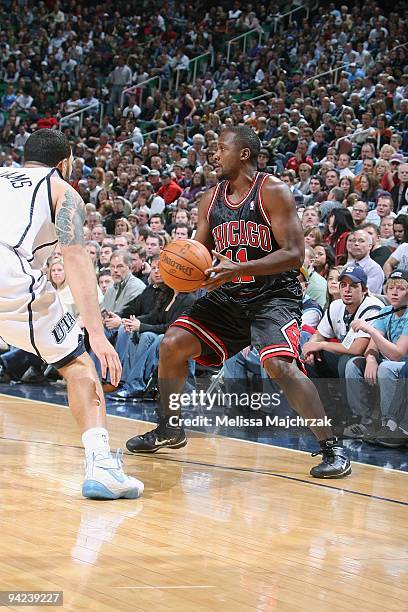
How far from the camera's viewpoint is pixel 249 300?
516 centimetres

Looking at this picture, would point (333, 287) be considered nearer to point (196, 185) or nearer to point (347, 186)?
point (347, 186)

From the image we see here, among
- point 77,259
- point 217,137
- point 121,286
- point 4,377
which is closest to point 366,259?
point 121,286

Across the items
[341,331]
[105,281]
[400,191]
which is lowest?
[341,331]

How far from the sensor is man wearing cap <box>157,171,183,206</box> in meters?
13.4

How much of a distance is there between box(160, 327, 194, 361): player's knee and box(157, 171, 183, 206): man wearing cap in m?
8.30

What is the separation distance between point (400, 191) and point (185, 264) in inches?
241

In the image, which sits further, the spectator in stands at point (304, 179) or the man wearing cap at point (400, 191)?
the spectator in stands at point (304, 179)

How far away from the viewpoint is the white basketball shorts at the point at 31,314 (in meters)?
4.08

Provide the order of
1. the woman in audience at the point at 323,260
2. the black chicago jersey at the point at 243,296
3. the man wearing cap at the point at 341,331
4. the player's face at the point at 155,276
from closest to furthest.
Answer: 1. the black chicago jersey at the point at 243,296
2. the man wearing cap at the point at 341,331
3. the player's face at the point at 155,276
4. the woman in audience at the point at 323,260

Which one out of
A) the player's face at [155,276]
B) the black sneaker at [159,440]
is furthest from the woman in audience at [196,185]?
the black sneaker at [159,440]

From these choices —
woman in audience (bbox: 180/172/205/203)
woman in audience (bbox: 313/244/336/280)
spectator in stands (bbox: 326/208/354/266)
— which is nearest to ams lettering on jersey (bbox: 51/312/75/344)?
woman in audience (bbox: 313/244/336/280)

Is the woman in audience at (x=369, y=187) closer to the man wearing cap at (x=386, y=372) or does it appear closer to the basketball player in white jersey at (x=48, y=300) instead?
the man wearing cap at (x=386, y=372)

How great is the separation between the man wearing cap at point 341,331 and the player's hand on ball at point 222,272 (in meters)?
2.05

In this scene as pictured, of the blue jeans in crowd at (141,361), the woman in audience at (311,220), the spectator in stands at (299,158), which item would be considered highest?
the spectator in stands at (299,158)
